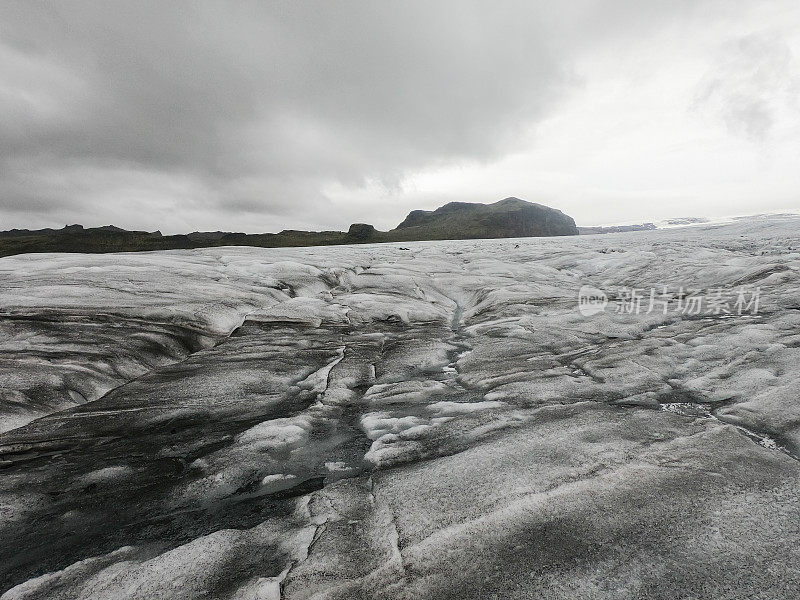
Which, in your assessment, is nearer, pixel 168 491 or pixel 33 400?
pixel 168 491

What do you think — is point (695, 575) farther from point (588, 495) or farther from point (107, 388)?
point (107, 388)

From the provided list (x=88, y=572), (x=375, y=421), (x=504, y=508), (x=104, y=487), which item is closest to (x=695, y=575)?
(x=504, y=508)

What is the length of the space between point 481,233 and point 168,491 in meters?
198

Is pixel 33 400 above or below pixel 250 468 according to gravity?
above

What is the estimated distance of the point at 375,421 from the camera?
227 inches

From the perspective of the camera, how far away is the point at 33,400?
6078 millimetres

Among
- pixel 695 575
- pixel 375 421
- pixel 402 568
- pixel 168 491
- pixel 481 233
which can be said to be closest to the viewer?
pixel 695 575

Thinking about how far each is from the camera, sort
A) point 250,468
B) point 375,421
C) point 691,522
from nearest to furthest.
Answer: point 691,522
point 250,468
point 375,421

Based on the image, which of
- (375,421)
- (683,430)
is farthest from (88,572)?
(683,430)

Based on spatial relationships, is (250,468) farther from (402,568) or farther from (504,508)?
(504,508)

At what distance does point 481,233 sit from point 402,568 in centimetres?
19897

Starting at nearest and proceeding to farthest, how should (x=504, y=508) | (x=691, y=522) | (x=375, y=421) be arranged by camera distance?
(x=691, y=522), (x=504, y=508), (x=375, y=421)

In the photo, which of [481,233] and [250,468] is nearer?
[250,468]

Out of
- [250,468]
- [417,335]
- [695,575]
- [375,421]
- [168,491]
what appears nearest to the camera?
[695,575]
